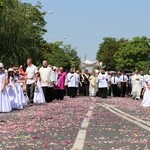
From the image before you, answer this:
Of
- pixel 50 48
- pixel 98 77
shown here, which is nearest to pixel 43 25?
pixel 50 48

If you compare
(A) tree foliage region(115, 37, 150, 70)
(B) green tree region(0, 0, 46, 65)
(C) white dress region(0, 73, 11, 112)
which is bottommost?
(C) white dress region(0, 73, 11, 112)

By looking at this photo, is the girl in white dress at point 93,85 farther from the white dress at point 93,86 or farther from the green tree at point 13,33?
the green tree at point 13,33

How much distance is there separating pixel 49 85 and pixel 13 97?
561 centimetres

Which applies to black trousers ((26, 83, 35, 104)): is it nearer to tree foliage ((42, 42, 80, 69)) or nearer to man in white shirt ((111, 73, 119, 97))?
man in white shirt ((111, 73, 119, 97))

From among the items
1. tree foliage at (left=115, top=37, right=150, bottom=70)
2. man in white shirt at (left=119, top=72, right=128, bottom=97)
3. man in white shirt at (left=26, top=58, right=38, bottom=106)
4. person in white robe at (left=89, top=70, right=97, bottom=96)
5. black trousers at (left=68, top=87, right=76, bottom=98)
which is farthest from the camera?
tree foliage at (left=115, top=37, right=150, bottom=70)

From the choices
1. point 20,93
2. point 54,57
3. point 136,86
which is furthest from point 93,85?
point 54,57

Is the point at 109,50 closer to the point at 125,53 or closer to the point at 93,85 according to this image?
the point at 125,53

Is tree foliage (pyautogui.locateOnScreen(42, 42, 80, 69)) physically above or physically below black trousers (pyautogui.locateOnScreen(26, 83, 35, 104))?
above

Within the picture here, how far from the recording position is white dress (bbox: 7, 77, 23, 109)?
22031mm

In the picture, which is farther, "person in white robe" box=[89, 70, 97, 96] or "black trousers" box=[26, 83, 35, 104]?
"person in white robe" box=[89, 70, 97, 96]

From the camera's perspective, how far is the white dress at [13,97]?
2203 centimetres

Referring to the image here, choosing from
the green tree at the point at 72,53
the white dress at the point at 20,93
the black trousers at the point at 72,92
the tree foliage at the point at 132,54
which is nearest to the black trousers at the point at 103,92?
the black trousers at the point at 72,92

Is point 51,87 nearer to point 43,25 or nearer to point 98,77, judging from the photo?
point 98,77

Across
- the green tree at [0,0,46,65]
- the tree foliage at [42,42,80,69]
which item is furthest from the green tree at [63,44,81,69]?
the green tree at [0,0,46,65]
